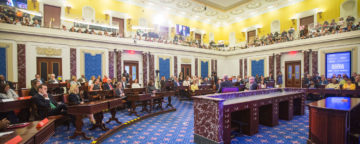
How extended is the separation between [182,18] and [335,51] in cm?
1214

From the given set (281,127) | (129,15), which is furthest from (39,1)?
(281,127)

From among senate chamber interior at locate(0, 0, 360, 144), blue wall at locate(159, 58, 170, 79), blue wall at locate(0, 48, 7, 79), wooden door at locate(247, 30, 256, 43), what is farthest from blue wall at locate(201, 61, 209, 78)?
blue wall at locate(0, 48, 7, 79)

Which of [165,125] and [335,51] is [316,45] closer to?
[335,51]

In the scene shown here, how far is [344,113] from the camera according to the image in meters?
2.59

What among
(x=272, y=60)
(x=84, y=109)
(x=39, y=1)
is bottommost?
(x=84, y=109)

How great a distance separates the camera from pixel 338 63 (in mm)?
10820

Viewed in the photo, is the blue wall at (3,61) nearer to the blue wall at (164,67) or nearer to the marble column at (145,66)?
the marble column at (145,66)

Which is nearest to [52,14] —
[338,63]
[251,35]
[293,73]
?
[251,35]

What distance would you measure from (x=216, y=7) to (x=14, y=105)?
15.9 meters

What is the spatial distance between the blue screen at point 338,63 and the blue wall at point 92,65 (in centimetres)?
1478

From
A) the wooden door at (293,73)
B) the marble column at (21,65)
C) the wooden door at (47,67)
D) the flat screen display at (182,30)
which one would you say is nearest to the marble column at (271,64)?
the wooden door at (293,73)

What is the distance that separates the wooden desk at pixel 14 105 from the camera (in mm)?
3723

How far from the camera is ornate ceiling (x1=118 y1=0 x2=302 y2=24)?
571 inches

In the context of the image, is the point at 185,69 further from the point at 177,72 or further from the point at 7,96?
the point at 7,96
